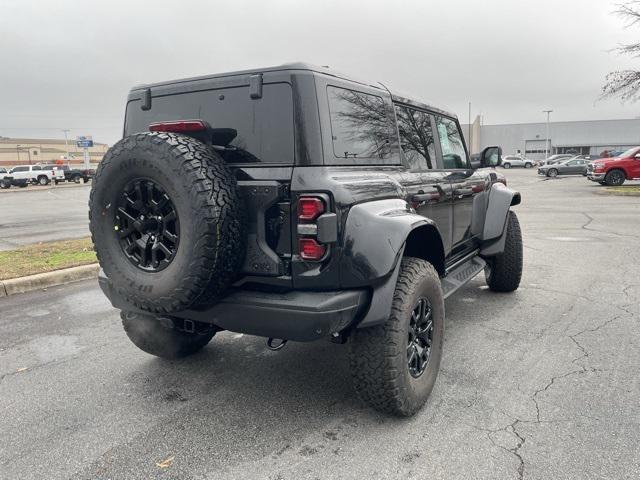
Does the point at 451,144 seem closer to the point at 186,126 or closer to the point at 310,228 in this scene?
the point at 310,228

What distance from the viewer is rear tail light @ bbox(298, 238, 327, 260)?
2.49 m

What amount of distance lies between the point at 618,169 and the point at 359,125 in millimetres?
22653

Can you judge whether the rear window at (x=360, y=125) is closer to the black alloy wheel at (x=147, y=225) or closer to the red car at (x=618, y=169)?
the black alloy wheel at (x=147, y=225)

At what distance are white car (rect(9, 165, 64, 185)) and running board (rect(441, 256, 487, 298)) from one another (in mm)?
41953

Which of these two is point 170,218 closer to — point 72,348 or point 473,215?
point 72,348

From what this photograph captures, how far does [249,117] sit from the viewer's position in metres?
2.74

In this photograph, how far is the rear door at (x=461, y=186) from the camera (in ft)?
13.8

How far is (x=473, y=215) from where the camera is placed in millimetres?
4656

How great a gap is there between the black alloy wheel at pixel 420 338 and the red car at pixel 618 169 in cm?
2211

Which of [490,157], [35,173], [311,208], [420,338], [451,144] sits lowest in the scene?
[420,338]

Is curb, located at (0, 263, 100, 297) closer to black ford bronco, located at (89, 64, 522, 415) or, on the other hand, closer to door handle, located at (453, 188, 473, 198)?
black ford bronco, located at (89, 64, 522, 415)

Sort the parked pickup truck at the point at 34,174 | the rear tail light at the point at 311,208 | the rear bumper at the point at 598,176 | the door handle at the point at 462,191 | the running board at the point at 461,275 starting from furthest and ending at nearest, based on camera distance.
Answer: the parked pickup truck at the point at 34,174, the rear bumper at the point at 598,176, the door handle at the point at 462,191, the running board at the point at 461,275, the rear tail light at the point at 311,208

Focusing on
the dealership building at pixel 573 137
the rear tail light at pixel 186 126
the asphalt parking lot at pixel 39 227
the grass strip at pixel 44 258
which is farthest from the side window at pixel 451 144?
Result: the dealership building at pixel 573 137

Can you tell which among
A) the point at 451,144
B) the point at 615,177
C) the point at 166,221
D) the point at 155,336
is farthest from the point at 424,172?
the point at 615,177
